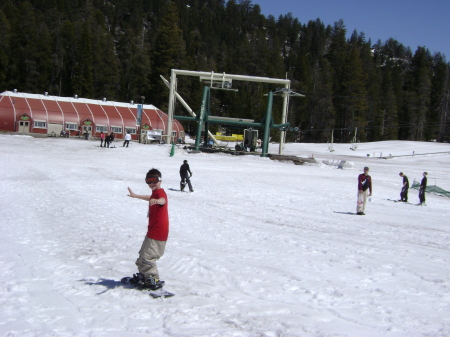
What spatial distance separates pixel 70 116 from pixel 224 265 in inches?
2076

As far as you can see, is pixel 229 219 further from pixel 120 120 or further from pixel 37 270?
pixel 120 120

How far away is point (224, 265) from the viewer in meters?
8.58

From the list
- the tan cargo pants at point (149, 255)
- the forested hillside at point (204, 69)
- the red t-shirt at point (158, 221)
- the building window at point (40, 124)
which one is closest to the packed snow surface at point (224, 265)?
the tan cargo pants at point (149, 255)

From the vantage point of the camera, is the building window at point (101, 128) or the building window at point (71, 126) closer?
the building window at point (71, 126)

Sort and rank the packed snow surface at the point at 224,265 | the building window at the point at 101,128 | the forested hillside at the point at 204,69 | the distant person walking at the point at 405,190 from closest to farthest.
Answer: the packed snow surface at the point at 224,265 → the distant person walking at the point at 405,190 → the building window at the point at 101,128 → the forested hillside at the point at 204,69

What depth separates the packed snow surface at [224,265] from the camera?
575 cm

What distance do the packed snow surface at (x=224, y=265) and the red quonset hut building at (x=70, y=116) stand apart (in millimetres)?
34976

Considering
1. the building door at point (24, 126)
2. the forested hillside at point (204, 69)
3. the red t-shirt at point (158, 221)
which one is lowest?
the red t-shirt at point (158, 221)

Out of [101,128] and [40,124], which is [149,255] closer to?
[40,124]

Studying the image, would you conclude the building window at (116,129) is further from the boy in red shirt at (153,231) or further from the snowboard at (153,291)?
the boy in red shirt at (153,231)

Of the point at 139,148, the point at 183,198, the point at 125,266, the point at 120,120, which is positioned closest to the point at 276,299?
the point at 125,266

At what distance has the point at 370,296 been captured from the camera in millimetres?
7086

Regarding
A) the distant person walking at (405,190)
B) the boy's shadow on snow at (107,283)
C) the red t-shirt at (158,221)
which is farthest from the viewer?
the distant person walking at (405,190)

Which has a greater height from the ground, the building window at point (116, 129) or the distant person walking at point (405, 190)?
the building window at point (116, 129)
